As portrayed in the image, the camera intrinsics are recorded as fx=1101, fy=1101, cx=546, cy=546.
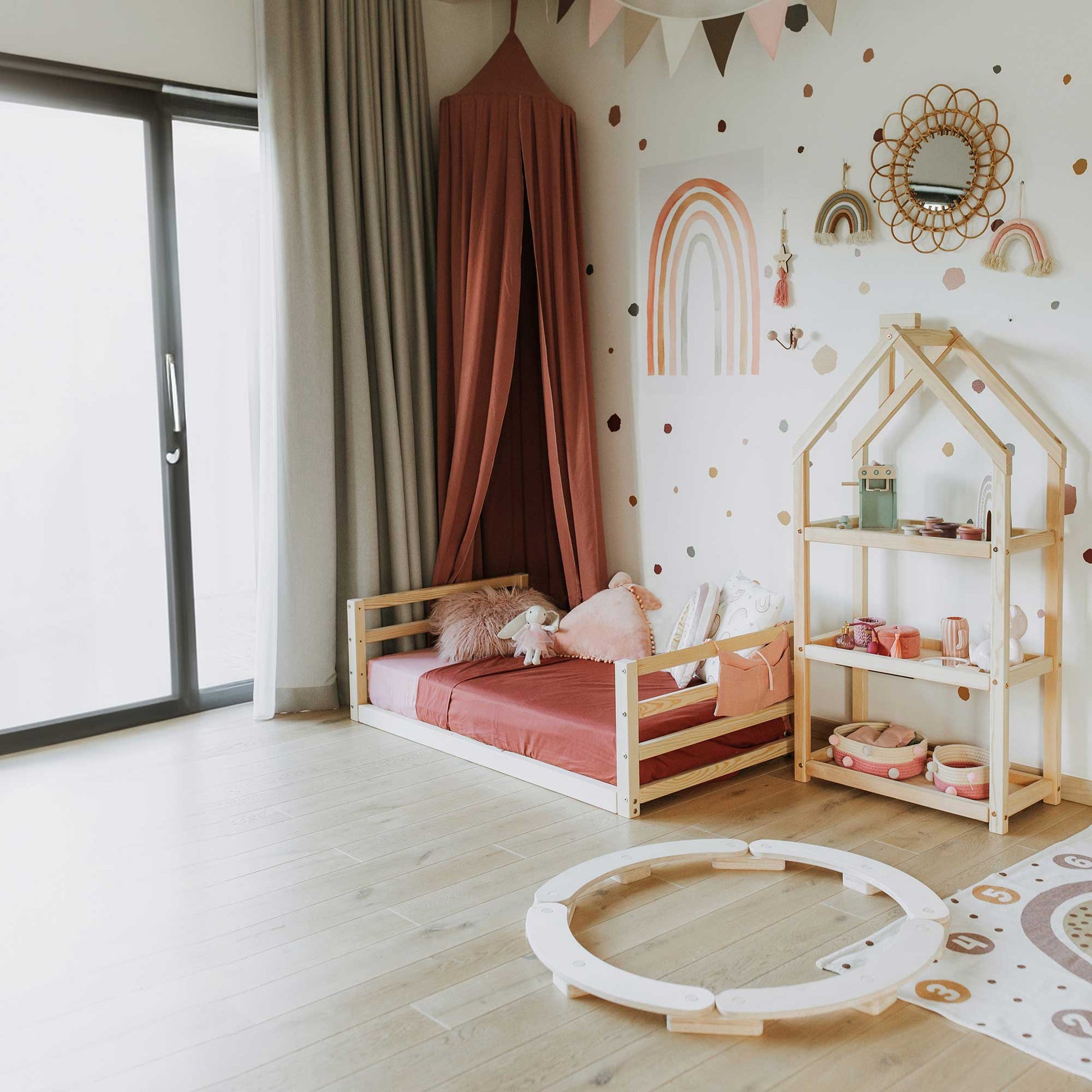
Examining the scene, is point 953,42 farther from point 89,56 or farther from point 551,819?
point 89,56

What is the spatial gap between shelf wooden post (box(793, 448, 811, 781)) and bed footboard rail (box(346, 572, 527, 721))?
4.67 feet

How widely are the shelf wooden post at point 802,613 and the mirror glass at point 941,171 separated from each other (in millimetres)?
770

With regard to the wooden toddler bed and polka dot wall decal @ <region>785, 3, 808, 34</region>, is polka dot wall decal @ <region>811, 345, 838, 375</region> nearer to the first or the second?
the wooden toddler bed

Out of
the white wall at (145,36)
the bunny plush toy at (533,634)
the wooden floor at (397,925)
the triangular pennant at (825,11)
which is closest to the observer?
the wooden floor at (397,925)

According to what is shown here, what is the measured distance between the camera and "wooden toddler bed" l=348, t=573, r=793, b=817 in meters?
2.95

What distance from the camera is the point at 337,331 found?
13.0 feet

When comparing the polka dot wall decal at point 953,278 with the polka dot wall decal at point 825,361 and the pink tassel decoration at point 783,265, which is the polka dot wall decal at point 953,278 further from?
the pink tassel decoration at point 783,265

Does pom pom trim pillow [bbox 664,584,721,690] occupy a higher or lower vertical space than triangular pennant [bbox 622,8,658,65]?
lower

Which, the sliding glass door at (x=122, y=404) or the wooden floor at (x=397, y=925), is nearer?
the wooden floor at (x=397, y=925)

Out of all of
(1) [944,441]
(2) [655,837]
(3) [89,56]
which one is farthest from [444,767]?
(3) [89,56]

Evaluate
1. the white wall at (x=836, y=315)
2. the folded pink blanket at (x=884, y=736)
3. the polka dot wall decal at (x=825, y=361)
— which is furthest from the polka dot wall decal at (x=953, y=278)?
the folded pink blanket at (x=884, y=736)

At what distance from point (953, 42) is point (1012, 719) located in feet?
6.03

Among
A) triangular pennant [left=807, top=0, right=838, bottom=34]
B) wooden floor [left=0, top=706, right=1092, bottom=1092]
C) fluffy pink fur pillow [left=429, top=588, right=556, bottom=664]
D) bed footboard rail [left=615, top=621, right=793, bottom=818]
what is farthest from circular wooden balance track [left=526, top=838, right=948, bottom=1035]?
triangular pennant [left=807, top=0, right=838, bottom=34]

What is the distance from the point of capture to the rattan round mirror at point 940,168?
293cm
